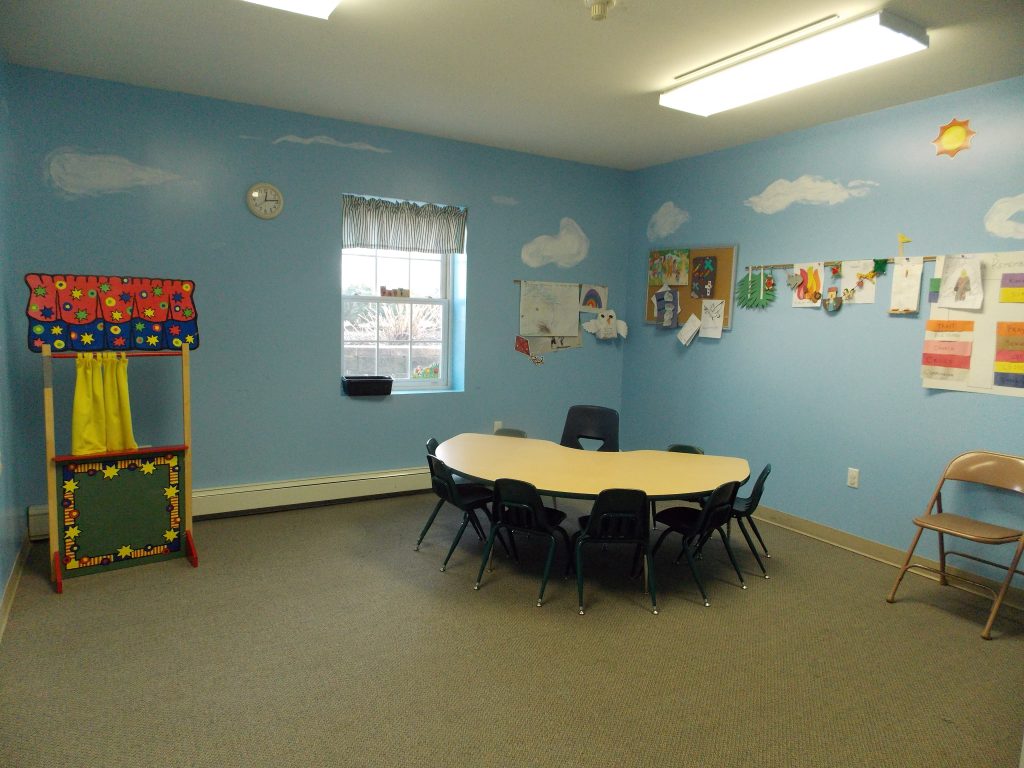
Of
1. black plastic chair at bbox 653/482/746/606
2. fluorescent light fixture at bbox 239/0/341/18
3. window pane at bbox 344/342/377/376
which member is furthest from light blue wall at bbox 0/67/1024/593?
fluorescent light fixture at bbox 239/0/341/18

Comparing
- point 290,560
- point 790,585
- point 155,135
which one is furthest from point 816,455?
point 155,135

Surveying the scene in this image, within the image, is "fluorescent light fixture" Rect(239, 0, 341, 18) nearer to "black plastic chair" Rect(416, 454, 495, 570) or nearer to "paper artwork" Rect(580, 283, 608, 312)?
"black plastic chair" Rect(416, 454, 495, 570)

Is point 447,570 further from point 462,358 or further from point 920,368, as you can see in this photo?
point 920,368

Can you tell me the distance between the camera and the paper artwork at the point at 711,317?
509 cm

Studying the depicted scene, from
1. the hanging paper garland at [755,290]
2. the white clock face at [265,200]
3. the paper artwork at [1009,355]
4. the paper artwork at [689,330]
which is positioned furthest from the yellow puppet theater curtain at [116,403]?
the paper artwork at [1009,355]

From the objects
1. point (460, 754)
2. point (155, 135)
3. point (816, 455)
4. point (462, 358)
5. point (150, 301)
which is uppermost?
point (155, 135)

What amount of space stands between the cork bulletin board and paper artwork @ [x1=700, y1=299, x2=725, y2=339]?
34mm

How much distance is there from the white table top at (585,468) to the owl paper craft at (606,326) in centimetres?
203

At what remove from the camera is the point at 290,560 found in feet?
12.4

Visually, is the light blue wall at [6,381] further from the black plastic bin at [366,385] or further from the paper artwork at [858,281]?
the paper artwork at [858,281]

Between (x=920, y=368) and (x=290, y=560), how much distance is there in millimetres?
4015

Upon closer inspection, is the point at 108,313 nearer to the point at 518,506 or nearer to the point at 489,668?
the point at 518,506

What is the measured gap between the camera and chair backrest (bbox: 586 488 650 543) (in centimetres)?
304

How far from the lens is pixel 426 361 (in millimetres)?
5344
